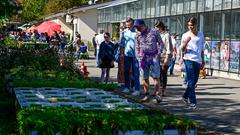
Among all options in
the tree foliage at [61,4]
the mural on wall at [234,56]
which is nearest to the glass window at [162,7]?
the mural on wall at [234,56]

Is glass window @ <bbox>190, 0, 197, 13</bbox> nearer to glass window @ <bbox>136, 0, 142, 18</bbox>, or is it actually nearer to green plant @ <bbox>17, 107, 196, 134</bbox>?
glass window @ <bbox>136, 0, 142, 18</bbox>

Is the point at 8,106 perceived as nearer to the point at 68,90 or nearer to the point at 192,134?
the point at 68,90

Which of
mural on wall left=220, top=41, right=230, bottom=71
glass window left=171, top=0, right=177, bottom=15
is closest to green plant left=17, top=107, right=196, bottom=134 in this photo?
mural on wall left=220, top=41, right=230, bottom=71

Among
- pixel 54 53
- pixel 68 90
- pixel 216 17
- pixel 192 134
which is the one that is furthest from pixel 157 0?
pixel 192 134

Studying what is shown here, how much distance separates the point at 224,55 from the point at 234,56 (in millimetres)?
950

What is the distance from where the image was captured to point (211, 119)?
10414 mm

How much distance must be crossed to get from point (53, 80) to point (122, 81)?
282 cm

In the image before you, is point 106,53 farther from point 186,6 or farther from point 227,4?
point 186,6

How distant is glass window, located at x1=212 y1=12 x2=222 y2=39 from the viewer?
76.0 ft

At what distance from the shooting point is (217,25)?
76.9ft

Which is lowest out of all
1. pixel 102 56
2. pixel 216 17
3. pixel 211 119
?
pixel 211 119

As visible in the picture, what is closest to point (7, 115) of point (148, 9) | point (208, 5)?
point (208, 5)

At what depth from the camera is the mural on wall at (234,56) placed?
843 inches

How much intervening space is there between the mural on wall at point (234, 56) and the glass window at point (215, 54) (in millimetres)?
1205
